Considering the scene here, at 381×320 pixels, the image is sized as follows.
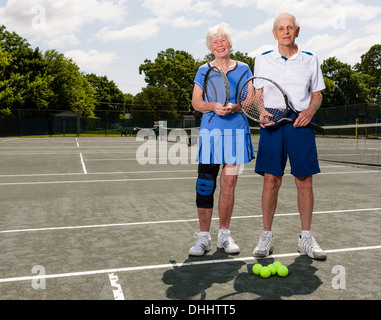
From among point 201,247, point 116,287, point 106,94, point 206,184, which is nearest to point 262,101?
point 206,184

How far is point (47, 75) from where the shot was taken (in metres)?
54.8

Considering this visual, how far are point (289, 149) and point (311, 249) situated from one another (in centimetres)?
95

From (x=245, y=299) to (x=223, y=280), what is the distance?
14.6 inches

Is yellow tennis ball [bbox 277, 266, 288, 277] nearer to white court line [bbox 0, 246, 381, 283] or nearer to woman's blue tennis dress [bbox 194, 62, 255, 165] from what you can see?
white court line [bbox 0, 246, 381, 283]

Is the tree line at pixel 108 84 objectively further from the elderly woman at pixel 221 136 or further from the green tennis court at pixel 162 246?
the elderly woman at pixel 221 136

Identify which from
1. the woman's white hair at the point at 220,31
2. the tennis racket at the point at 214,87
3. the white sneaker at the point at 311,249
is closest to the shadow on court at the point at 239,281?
the white sneaker at the point at 311,249

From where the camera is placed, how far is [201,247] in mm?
3816

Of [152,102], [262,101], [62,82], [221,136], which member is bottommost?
[221,136]

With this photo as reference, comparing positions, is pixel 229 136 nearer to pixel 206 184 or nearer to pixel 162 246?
pixel 206 184

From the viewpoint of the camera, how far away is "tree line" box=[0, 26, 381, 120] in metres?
50.6

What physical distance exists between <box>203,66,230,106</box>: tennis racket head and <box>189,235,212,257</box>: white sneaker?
1.34 meters

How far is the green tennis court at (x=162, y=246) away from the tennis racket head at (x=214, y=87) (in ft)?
4.92
